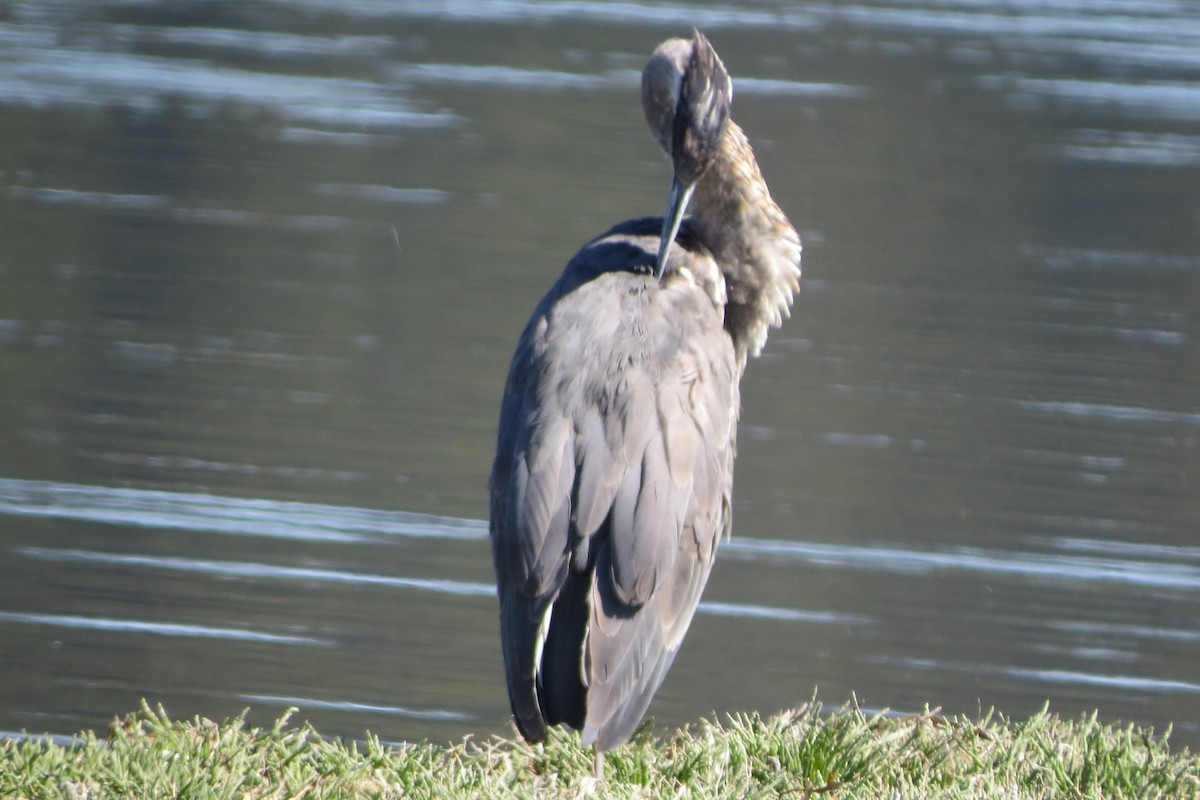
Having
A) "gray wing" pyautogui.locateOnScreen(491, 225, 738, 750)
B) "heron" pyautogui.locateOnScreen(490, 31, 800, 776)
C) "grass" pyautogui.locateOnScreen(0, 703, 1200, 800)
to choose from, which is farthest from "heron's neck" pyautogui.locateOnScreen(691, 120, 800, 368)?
"grass" pyautogui.locateOnScreen(0, 703, 1200, 800)

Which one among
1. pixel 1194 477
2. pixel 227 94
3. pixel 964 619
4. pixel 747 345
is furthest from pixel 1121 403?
pixel 227 94

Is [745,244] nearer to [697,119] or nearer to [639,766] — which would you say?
[697,119]

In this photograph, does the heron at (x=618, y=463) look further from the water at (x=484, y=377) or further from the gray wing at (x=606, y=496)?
the water at (x=484, y=377)

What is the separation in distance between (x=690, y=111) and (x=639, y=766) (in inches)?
67.1

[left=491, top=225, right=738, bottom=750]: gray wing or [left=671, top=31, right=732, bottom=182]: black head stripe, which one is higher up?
[left=671, top=31, right=732, bottom=182]: black head stripe

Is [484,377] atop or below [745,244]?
below

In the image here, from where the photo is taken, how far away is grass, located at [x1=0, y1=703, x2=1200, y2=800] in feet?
12.8

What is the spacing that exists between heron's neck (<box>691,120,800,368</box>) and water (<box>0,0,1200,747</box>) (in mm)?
1381

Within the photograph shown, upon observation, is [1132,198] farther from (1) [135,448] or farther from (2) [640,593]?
(2) [640,593]

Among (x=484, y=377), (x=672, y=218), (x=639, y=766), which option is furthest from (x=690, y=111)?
(x=484, y=377)

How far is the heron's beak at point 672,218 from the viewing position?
15.3 ft

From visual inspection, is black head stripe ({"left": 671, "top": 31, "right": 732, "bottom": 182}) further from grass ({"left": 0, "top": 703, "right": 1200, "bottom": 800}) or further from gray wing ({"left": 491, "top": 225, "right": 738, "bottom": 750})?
grass ({"left": 0, "top": 703, "right": 1200, "bottom": 800})

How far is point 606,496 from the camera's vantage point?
163 inches

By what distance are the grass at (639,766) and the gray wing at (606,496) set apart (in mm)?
155
